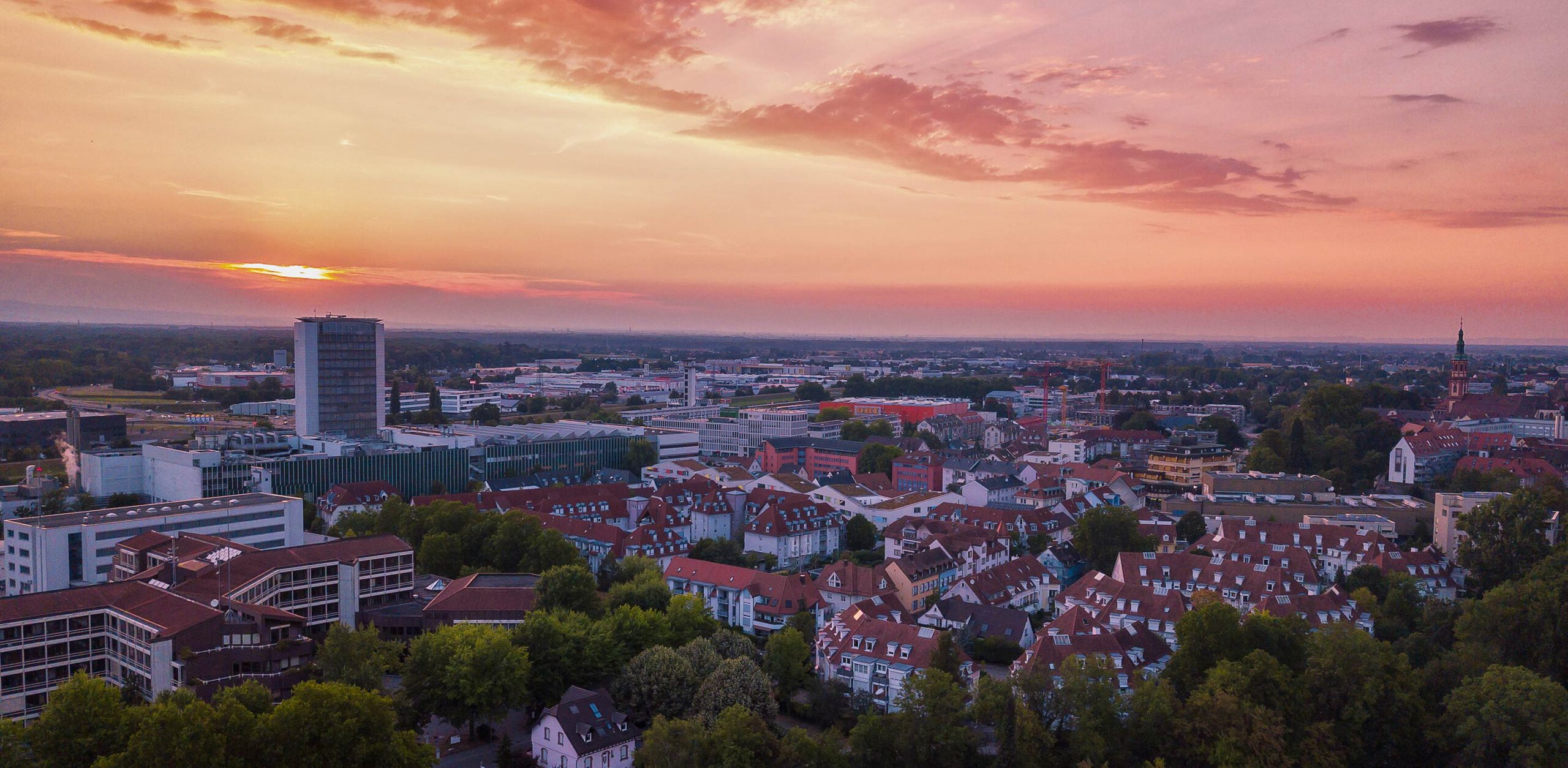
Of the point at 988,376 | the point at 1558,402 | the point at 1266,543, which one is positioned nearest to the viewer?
the point at 1266,543

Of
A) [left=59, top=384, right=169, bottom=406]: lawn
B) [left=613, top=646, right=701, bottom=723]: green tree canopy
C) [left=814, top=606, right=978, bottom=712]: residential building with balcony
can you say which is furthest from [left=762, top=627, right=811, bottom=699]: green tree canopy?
[left=59, top=384, right=169, bottom=406]: lawn

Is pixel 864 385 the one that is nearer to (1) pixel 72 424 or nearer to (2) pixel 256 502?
(1) pixel 72 424

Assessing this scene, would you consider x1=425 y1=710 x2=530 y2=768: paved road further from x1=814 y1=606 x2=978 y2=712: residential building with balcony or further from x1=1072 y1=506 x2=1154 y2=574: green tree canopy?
x1=1072 y1=506 x2=1154 y2=574: green tree canopy

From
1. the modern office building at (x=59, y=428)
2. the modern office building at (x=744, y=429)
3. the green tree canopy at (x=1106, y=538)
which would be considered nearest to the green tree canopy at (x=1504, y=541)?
the green tree canopy at (x=1106, y=538)

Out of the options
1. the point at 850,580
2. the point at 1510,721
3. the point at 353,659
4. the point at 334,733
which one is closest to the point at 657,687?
the point at 353,659

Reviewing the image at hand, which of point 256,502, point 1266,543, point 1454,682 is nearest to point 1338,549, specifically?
point 1266,543

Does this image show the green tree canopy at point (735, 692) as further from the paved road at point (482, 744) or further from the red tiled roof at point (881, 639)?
the paved road at point (482, 744)

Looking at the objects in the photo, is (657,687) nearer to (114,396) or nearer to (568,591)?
(568,591)
